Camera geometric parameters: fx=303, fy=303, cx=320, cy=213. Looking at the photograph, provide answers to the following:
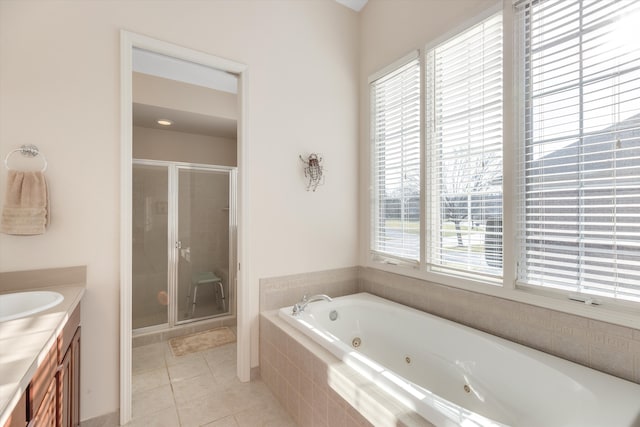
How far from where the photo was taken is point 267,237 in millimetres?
2430

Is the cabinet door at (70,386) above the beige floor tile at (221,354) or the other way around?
above

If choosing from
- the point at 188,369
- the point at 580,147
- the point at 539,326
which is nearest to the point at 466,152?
the point at 580,147

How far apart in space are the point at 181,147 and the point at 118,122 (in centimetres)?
231

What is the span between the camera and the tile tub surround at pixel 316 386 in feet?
4.09

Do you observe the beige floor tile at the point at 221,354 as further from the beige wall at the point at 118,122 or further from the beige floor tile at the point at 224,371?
the beige wall at the point at 118,122

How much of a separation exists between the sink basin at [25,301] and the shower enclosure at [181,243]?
1.74 metres

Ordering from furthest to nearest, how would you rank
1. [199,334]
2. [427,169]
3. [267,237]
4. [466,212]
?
[199,334], [267,237], [427,169], [466,212]

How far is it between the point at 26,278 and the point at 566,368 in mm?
2790

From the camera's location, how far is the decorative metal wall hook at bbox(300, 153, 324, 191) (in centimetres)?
259

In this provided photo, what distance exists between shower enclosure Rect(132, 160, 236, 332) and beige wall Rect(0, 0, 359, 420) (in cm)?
145

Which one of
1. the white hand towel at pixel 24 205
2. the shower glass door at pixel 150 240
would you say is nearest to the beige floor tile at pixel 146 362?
the shower glass door at pixel 150 240

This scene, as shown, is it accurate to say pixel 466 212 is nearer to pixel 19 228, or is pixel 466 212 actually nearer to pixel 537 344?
pixel 537 344

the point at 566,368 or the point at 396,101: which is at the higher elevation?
the point at 396,101

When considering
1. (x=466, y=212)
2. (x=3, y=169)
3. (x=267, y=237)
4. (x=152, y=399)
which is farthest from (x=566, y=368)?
(x=3, y=169)
